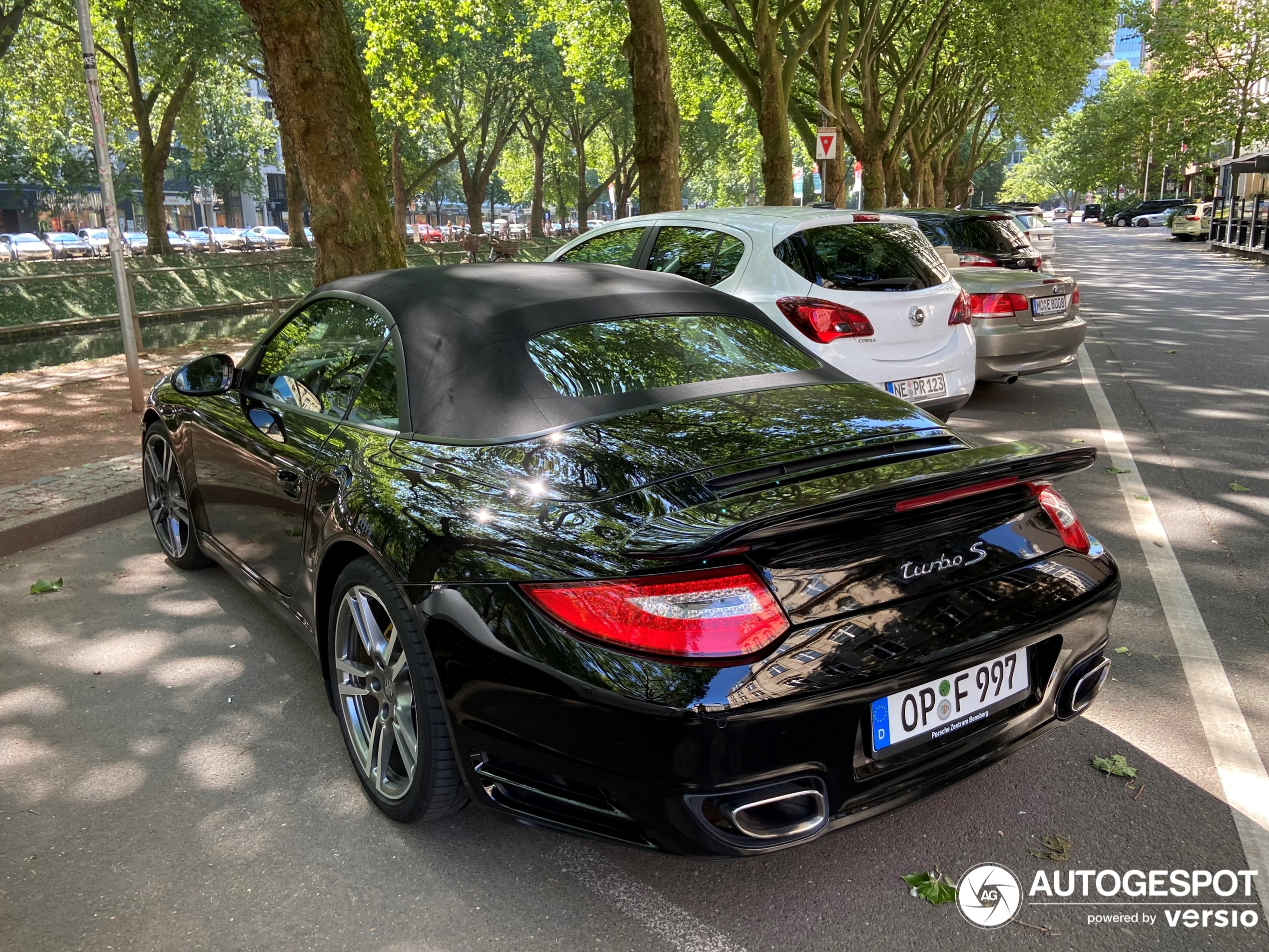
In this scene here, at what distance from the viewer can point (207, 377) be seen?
14.5 ft

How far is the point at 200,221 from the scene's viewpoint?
91.6 metres

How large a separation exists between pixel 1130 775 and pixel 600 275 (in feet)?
8.09

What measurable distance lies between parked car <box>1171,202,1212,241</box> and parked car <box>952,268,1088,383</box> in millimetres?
40114

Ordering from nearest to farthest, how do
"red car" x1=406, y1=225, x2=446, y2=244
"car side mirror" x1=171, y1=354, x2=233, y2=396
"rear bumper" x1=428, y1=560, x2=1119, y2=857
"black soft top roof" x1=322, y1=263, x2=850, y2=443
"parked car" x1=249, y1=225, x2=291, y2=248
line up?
"rear bumper" x1=428, y1=560, x2=1119, y2=857 < "black soft top roof" x1=322, y1=263, x2=850, y2=443 < "car side mirror" x1=171, y1=354, x2=233, y2=396 < "parked car" x1=249, y1=225, x2=291, y2=248 < "red car" x1=406, y1=225, x2=446, y2=244

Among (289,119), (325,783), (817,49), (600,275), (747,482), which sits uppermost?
(817,49)

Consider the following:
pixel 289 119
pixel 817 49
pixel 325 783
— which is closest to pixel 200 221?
pixel 817 49

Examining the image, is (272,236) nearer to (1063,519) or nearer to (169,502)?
(169,502)

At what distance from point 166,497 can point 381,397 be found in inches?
96.0

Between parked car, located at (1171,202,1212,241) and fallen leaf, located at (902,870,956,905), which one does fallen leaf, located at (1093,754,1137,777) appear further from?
parked car, located at (1171,202,1212,241)

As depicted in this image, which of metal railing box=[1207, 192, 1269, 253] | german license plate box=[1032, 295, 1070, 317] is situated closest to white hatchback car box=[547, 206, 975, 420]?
german license plate box=[1032, 295, 1070, 317]

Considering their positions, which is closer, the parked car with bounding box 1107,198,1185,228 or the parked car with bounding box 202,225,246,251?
the parked car with bounding box 202,225,246,251

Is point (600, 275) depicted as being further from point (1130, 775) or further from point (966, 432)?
point (966, 432)

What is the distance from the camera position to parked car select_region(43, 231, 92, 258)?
169ft

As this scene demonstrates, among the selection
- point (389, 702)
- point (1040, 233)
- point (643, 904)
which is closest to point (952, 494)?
point (643, 904)
